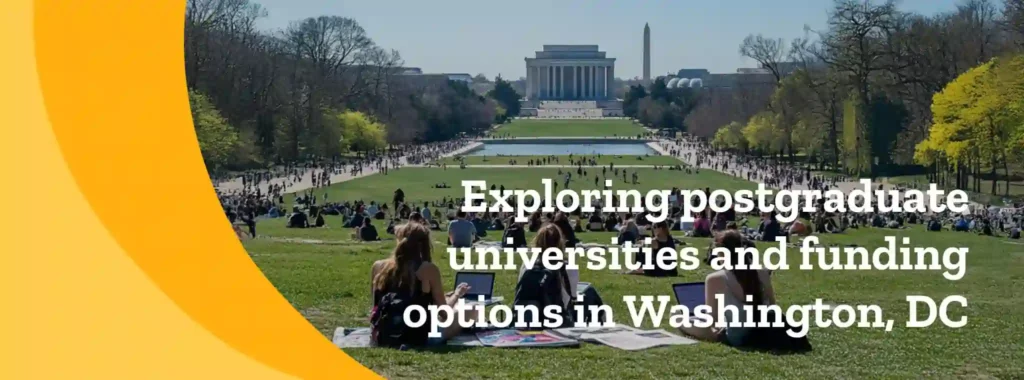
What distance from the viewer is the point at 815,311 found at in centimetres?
902

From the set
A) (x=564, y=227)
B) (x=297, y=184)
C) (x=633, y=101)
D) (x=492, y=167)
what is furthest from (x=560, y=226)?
(x=633, y=101)

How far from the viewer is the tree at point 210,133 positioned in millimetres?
35537

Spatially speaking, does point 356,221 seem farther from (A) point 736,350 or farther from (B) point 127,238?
(A) point 736,350

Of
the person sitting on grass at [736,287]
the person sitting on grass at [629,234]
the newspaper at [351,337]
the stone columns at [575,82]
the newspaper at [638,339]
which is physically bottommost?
the person sitting on grass at [629,234]

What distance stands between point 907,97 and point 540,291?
4204 centimetres

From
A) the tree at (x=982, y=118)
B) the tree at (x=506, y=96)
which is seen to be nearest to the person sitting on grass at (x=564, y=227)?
the tree at (x=982, y=118)

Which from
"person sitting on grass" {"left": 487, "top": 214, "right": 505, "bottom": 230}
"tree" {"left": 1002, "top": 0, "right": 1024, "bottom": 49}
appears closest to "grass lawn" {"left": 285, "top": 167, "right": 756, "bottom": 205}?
"tree" {"left": 1002, "top": 0, "right": 1024, "bottom": 49}

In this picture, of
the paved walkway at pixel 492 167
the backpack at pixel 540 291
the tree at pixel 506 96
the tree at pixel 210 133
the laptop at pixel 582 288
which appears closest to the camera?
the backpack at pixel 540 291

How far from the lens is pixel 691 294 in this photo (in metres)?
8.27

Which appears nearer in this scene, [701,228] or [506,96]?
[701,228]

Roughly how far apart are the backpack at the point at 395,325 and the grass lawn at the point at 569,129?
260 feet

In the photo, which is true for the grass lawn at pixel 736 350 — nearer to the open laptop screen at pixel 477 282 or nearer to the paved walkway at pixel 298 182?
the open laptop screen at pixel 477 282

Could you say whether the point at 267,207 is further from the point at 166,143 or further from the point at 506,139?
the point at 506,139

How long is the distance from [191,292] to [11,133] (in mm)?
1589
